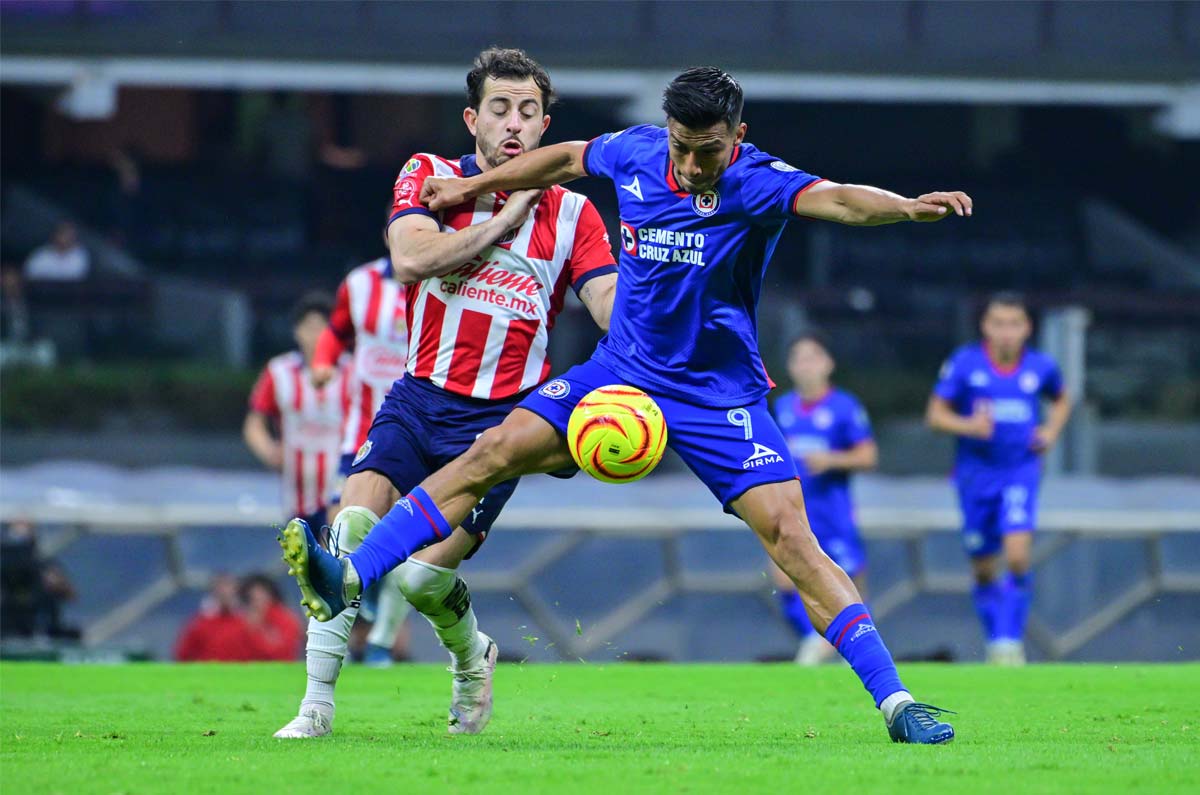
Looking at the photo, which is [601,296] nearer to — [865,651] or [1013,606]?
[865,651]

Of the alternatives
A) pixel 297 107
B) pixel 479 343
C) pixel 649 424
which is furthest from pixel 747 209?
pixel 297 107

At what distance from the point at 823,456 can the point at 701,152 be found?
663 cm

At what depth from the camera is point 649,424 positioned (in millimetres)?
5719

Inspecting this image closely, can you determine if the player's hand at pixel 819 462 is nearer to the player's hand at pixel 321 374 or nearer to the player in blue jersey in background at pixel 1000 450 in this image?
the player in blue jersey in background at pixel 1000 450

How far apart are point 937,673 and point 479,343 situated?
406 cm

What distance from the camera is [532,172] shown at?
596 centimetres

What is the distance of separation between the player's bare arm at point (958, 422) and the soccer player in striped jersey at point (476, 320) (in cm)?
555

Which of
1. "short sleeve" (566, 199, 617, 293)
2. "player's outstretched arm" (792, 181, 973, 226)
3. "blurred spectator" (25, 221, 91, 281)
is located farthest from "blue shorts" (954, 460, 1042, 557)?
"blurred spectator" (25, 221, 91, 281)

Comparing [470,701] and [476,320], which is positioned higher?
[476,320]

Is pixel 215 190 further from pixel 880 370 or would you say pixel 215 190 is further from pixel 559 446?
pixel 559 446

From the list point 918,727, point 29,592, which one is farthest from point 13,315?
point 918,727

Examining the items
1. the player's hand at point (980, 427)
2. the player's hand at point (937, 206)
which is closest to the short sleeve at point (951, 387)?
the player's hand at point (980, 427)

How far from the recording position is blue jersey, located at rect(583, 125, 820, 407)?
566 centimetres

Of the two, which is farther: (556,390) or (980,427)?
(980,427)
